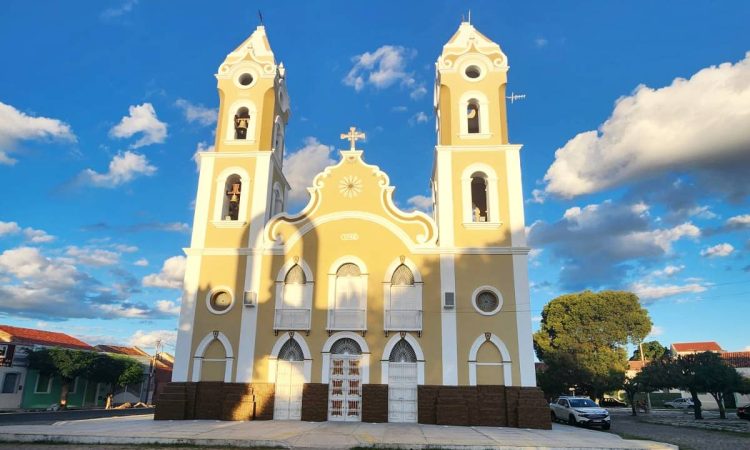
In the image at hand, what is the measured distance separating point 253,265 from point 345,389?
5830mm

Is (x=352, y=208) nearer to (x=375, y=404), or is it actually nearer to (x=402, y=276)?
(x=402, y=276)

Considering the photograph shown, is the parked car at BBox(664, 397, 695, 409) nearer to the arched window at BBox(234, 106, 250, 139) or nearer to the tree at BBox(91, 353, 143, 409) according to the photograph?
the arched window at BBox(234, 106, 250, 139)

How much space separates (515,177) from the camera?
20594mm

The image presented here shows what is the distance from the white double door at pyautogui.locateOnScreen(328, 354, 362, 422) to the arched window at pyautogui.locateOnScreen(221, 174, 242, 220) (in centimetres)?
755

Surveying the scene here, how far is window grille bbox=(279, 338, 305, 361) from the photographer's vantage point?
62.5ft

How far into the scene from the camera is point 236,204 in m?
22.1

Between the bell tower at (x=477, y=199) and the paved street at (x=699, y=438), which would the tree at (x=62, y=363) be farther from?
the paved street at (x=699, y=438)

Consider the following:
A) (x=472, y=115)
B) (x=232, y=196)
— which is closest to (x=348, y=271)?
(x=232, y=196)

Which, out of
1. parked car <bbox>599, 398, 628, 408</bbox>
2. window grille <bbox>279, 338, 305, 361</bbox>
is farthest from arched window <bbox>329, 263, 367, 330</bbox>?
parked car <bbox>599, 398, 628, 408</bbox>

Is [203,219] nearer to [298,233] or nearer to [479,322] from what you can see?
[298,233]

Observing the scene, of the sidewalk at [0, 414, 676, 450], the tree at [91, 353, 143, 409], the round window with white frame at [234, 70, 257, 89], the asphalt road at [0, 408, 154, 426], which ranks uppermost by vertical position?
the round window with white frame at [234, 70, 257, 89]

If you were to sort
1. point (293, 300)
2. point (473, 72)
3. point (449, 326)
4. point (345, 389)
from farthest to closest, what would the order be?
point (473, 72), point (293, 300), point (449, 326), point (345, 389)

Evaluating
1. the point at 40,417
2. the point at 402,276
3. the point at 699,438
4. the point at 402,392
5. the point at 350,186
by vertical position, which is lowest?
the point at 40,417

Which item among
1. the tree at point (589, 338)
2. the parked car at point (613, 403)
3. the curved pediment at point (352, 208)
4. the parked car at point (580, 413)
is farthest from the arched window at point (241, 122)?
the parked car at point (613, 403)
